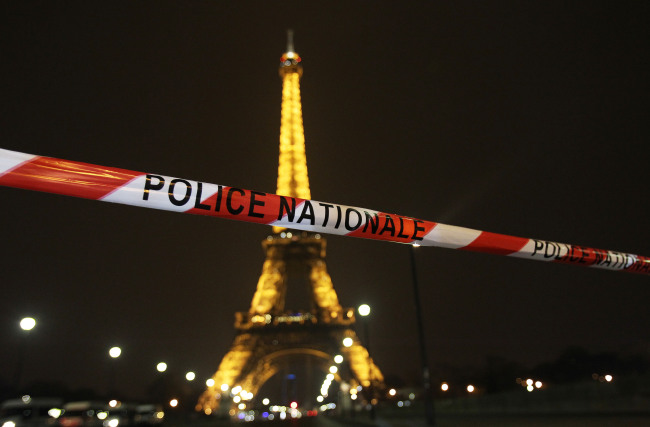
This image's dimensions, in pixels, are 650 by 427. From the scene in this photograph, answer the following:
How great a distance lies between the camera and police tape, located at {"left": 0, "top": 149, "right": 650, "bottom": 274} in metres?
3.12

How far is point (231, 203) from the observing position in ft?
11.9

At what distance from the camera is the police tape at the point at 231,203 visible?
10.2 feet

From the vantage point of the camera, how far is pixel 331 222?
13.1 feet

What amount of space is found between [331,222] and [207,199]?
37.7 inches

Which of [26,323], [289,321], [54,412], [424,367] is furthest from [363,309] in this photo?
[289,321]

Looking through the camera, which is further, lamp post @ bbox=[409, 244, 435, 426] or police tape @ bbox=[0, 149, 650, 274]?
lamp post @ bbox=[409, 244, 435, 426]

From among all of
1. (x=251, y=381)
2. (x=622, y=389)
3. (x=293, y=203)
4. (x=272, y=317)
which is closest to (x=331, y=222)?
(x=293, y=203)

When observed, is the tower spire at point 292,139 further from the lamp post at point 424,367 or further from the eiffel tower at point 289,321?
the lamp post at point 424,367

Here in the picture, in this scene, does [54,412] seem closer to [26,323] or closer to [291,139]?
[26,323]

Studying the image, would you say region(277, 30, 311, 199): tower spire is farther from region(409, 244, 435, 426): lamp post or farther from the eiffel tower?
region(409, 244, 435, 426): lamp post

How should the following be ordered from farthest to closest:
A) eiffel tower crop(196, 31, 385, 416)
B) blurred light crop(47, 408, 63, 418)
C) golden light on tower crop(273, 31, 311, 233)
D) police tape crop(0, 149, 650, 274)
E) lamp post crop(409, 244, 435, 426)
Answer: golden light on tower crop(273, 31, 311, 233)
eiffel tower crop(196, 31, 385, 416)
blurred light crop(47, 408, 63, 418)
lamp post crop(409, 244, 435, 426)
police tape crop(0, 149, 650, 274)

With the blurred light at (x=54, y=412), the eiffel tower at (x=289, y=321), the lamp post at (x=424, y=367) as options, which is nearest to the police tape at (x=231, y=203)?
the lamp post at (x=424, y=367)

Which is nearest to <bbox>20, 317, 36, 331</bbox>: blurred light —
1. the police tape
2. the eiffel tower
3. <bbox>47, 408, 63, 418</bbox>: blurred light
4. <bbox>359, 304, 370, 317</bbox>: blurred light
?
<bbox>359, 304, 370, 317</bbox>: blurred light

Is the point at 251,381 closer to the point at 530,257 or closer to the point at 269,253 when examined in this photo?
the point at 269,253
